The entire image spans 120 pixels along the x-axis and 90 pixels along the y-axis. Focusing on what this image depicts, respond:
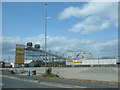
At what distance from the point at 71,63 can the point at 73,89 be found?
96406 mm

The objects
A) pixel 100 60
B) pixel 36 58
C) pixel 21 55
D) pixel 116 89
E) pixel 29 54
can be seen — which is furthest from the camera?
pixel 36 58

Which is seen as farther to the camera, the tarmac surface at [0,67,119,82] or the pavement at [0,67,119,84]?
the tarmac surface at [0,67,119,82]

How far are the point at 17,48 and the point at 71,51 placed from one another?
8788cm

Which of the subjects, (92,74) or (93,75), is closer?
(93,75)

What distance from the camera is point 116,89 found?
49.6ft

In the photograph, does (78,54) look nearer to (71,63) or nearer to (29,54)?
(71,63)

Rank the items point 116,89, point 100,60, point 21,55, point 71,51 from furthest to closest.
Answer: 1. point 71,51
2. point 100,60
3. point 21,55
4. point 116,89

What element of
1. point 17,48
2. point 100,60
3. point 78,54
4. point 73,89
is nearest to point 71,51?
point 78,54

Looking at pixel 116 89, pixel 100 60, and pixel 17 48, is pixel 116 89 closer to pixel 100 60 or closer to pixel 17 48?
pixel 17 48

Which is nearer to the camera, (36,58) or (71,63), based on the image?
(71,63)

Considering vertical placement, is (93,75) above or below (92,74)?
above

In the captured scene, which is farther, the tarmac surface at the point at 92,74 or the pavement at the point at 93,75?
the tarmac surface at the point at 92,74

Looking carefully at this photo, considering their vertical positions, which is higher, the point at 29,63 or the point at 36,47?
the point at 36,47

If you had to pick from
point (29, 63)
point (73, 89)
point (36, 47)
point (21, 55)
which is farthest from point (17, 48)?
point (29, 63)
